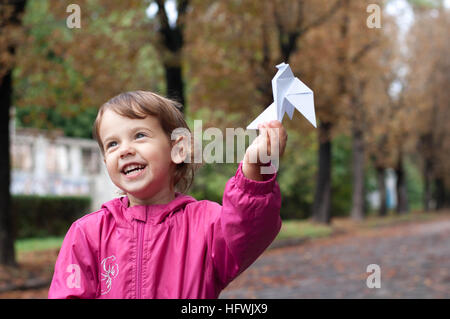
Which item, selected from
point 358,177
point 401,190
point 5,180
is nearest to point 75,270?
point 5,180

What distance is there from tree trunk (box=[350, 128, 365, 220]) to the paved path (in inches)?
460

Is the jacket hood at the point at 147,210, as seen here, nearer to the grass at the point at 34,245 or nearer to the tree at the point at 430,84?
the grass at the point at 34,245

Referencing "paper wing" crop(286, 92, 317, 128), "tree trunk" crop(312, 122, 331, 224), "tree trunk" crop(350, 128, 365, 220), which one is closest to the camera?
"paper wing" crop(286, 92, 317, 128)

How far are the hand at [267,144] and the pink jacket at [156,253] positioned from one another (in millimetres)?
235

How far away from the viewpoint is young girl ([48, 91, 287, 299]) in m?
2.04

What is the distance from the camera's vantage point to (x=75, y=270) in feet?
6.80

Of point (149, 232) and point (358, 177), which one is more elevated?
point (149, 232)

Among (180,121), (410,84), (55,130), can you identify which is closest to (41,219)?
(55,130)

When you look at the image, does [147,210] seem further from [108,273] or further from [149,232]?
[108,273]

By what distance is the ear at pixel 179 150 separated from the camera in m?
2.21

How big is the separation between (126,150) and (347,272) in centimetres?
895

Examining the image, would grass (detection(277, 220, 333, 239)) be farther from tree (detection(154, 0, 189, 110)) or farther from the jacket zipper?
the jacket zipper

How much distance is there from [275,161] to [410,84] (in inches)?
1232

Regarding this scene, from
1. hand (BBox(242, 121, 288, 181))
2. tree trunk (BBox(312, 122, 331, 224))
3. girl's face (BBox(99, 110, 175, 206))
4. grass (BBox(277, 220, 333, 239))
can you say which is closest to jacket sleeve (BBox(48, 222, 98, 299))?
girl's face (BBox(99, 110, 175, 206))
